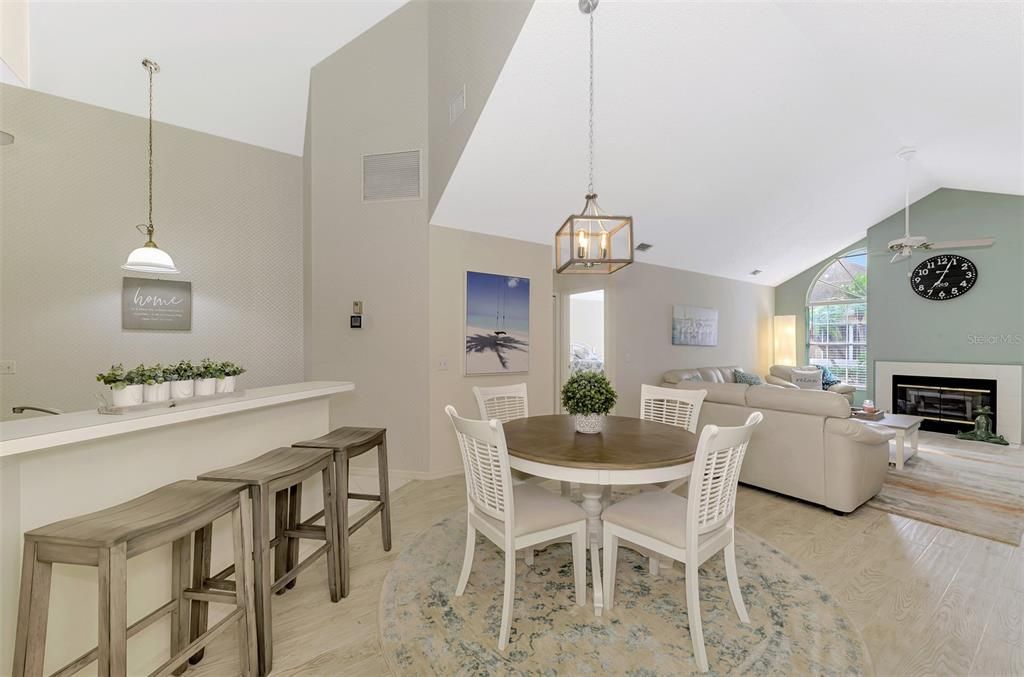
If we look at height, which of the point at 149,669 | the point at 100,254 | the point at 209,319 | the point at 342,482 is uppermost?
the point at 100,254

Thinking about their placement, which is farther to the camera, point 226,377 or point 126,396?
point 226,377

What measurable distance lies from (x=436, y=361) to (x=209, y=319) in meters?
2.13

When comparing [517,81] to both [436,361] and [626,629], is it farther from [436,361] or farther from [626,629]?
[626,629]

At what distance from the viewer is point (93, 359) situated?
11.3 ft

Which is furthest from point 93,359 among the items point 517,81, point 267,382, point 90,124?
point 517,81

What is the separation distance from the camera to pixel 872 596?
2.13 metres

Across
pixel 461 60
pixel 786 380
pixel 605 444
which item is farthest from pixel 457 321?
pixel 786 380

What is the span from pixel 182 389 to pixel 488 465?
137cm

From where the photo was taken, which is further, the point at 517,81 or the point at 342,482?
the point at 517,81

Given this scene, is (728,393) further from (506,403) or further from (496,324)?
(496,324)

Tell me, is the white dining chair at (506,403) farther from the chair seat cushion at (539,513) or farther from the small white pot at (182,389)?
the small white pot at (182,389)


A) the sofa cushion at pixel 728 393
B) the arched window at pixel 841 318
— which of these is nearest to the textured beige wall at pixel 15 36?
the sofa cushion at pixel 728 393

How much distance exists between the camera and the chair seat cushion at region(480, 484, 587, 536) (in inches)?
75.9

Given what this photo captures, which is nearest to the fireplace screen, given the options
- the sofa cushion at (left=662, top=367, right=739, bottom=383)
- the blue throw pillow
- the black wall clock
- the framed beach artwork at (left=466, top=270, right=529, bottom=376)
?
the blue throw pillow
